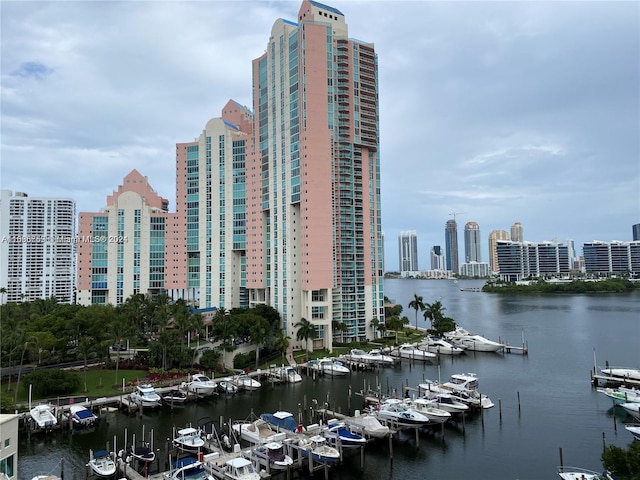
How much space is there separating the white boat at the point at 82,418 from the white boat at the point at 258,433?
19.1m

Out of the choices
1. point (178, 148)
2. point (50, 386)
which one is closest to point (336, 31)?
point (178, 148)

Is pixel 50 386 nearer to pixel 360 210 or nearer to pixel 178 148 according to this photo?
pixel 360 210

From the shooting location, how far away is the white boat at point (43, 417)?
54156 millimetres

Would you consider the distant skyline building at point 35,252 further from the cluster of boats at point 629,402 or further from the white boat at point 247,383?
the cluster of boats at point 629,402

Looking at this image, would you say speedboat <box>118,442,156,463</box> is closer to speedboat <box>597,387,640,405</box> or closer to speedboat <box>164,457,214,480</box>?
speedboat <box>164,457,214,480</box>

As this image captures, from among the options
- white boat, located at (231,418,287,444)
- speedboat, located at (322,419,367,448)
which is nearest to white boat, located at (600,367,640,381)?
speedboat, located at (322,419,367,448)

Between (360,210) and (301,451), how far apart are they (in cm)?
7432

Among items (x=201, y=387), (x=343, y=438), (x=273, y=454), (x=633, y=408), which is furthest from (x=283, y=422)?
(x=633, y=408)

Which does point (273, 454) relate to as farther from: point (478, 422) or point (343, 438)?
point (478, 422)

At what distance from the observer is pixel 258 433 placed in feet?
160

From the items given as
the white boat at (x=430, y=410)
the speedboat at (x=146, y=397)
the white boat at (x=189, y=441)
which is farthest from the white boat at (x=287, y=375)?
the white boat at (x=189, y=441)

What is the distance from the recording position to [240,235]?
407ft

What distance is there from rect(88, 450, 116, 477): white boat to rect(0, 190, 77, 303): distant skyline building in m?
160

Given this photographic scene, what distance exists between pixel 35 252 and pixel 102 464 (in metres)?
178
